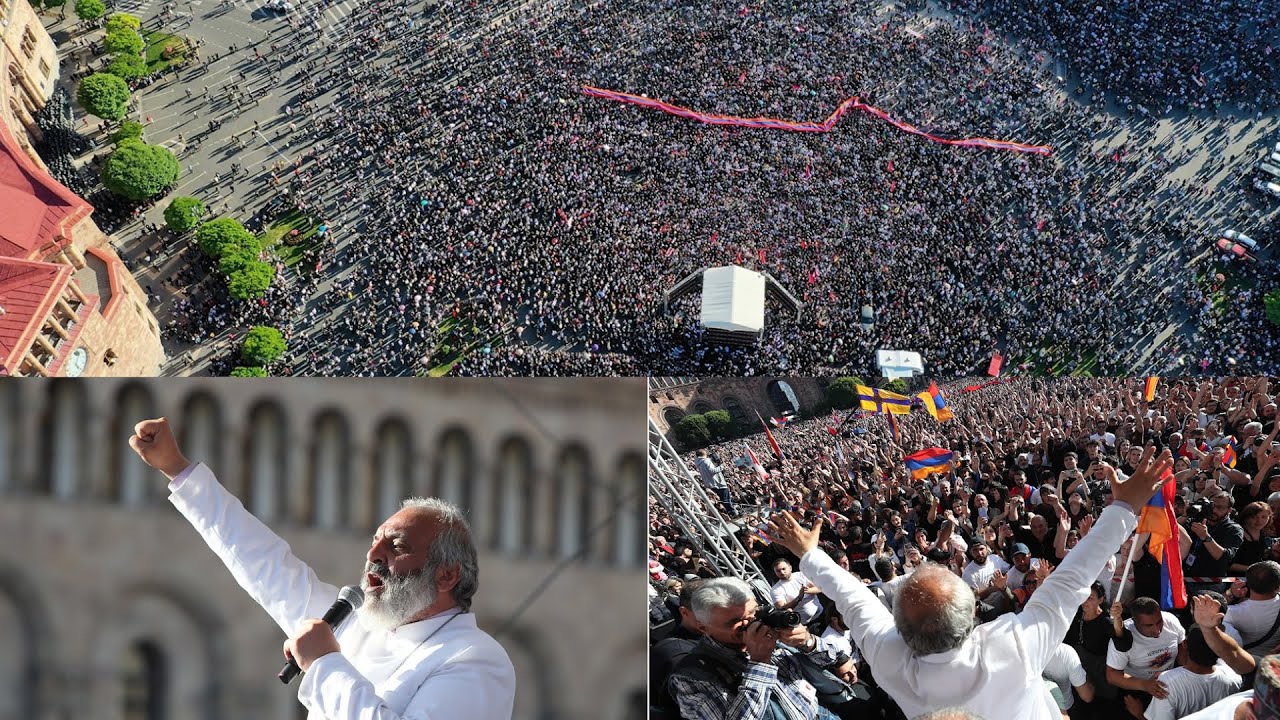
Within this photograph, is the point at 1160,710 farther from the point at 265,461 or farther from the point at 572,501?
the point at 265,461

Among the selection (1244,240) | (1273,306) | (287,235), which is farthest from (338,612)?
(1244,240)

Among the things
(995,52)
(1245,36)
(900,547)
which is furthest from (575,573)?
(1245,36)

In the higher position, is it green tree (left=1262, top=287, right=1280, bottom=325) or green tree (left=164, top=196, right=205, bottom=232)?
green tree (left=164, top=196, right=205, bottom=232)

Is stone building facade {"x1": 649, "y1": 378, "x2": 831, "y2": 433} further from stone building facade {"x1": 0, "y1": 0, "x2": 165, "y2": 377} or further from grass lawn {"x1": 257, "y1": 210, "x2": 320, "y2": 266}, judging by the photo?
grass lawn {"x1": 257, "y1": 210, "x2": 320, "y2": 266}

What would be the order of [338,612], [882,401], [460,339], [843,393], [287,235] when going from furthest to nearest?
1. [287,235]
2. [460,339]
3. [843,393]
4. [882,401]
5. [338,612]

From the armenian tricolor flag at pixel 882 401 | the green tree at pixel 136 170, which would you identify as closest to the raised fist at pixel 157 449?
the armenian tricolor flag at pixel 882 401

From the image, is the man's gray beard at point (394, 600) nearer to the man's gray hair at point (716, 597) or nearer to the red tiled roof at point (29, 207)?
the man's gray hair at point (716, 597)

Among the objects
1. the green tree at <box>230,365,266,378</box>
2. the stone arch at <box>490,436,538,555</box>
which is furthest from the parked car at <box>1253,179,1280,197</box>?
the stone arch at <box>490,436,538,555</box>
